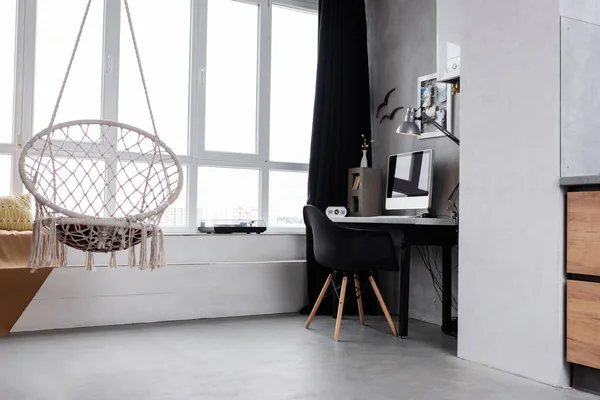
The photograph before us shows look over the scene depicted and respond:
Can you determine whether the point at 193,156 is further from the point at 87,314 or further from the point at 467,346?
the point at 467,346

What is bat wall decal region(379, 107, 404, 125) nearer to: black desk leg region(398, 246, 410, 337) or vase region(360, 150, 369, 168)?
vase region(360, 150, 369, 168)

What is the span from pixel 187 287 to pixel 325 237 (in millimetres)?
1095

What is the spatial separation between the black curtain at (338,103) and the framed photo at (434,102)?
0.58 m

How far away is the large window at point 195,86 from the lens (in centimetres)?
370

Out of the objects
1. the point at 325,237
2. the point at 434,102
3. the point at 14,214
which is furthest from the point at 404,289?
the point at 14,214

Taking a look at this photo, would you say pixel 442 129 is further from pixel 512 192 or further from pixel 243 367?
pixel 243 367

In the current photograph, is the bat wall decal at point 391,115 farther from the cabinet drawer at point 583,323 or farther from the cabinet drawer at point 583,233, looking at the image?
the cabinet drawer at point 583,323

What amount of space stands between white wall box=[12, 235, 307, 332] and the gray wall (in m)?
0.88

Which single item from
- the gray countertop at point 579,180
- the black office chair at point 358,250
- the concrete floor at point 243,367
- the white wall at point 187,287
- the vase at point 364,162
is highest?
the vase at point 364,162

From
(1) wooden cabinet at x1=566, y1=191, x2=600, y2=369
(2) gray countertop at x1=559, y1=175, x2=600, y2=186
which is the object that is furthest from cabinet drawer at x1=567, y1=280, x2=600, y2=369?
(2) gray countertop at x1=559, y1=175, x2=600, y2=186

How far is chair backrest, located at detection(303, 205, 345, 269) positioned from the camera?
3.30 m

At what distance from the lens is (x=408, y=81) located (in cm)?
423

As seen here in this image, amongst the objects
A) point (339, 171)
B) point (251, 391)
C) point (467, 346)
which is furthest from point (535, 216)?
point (339, 171)

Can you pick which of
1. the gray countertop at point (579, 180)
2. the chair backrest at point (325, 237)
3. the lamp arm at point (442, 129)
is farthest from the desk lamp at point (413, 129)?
the gray countertop at point (579, 180)
